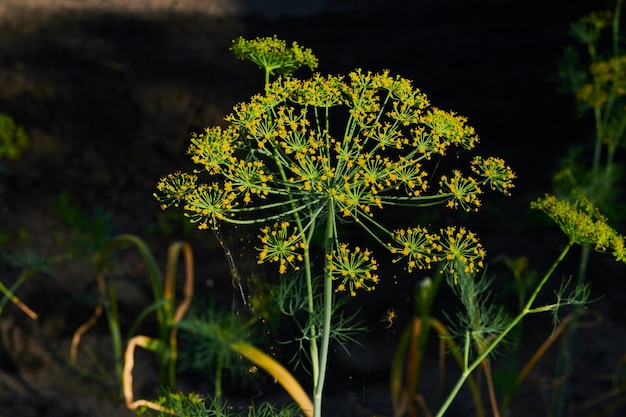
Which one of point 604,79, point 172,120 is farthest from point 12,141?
point 604,79

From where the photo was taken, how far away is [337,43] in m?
6.20

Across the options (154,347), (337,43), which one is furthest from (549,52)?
(154,347)

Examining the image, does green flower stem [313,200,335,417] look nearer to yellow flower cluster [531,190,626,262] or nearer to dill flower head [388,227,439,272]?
dill flower head [388,227,439,272]

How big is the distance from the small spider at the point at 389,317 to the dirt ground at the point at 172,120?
294cm

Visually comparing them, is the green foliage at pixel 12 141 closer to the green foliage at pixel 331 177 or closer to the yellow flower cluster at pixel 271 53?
the yellow flower cluster at pixel 271 53

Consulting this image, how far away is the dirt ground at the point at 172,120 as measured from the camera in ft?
14.6

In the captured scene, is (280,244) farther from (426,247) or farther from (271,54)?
(271,54)

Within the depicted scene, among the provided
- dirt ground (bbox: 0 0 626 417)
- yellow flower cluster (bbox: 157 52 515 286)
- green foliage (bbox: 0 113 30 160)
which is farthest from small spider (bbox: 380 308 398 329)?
green foliage (bbox: 0 113 30 160)

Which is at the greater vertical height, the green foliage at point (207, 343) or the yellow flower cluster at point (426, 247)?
the yellow flower cluster at point (426, 247)

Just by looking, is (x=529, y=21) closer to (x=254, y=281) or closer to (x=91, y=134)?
(x=91, y=134)

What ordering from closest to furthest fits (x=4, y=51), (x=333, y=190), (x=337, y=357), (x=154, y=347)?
1. (x=333, y=190)
2. (x=337, y=357)
3. (x=154, y=347)
4. (x=4, y=51)

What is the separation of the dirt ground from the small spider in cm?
294

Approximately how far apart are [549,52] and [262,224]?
544cm

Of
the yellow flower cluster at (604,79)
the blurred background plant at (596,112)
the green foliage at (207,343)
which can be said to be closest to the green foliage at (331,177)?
the blurred background plant at (596,112)
